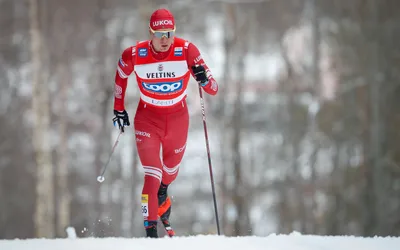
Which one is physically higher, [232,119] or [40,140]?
[232,119]

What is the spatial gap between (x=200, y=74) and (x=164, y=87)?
0.93 feet

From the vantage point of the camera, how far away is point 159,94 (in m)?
4.37

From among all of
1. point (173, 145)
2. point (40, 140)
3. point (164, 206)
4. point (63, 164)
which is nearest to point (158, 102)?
point (173, 145)

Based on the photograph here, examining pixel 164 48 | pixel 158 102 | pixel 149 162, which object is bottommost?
pixel 149 162

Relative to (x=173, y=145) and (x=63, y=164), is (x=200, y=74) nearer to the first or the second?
(x=173, y=145)

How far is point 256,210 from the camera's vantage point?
11.9m

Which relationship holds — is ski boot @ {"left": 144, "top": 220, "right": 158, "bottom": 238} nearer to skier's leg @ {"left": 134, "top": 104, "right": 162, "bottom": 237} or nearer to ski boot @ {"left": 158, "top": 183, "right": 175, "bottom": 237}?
skier's leg @ {"left": 134, "top": 104, "right": 162, "bottom": 237}

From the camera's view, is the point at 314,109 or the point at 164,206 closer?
the point at 164,206

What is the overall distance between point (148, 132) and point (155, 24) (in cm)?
→ 76

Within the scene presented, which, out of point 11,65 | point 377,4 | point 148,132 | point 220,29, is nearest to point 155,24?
point 148,132

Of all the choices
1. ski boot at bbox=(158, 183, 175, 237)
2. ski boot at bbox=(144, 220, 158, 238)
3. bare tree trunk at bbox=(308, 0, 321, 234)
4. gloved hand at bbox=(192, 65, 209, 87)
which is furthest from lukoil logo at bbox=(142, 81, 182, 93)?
bare tree trunk at bbox=(308, 0, 321, 234)

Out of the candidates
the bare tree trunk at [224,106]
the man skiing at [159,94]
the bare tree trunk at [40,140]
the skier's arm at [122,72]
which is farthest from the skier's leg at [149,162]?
the bare tree trunk at [40,140]

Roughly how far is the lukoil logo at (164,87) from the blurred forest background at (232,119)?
5.10 metres

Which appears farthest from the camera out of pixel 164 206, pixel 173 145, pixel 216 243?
pixel 164 206
